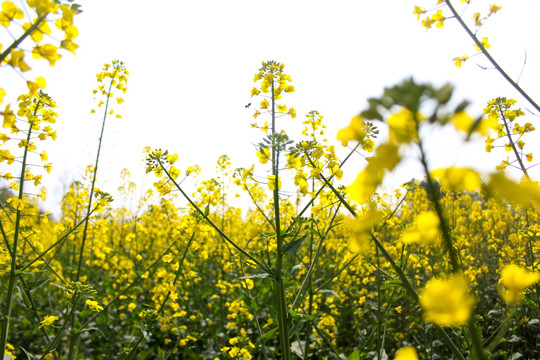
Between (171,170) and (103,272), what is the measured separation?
6.86 metres

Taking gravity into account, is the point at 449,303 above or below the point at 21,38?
below

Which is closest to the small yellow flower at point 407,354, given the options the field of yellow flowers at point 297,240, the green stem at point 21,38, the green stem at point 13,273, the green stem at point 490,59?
the field of yellow flowers at point 297,240

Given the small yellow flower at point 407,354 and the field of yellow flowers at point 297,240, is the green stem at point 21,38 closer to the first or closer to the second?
the field of yellow flowers at point 297,240

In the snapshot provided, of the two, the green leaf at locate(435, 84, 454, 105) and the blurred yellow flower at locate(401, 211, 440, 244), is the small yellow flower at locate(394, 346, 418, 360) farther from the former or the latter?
the green leaf at locate(435, 84, 454, 105)

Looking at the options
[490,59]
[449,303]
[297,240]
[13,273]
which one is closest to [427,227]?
[449,303]

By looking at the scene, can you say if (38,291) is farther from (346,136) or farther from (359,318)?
(346,136)

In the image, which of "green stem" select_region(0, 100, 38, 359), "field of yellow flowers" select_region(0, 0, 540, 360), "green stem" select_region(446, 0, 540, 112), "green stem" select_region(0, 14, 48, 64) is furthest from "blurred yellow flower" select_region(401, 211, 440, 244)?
"green stem" select_region(0, 100, 38, 359)

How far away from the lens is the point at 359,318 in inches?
215

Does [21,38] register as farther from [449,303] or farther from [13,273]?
[13,273]

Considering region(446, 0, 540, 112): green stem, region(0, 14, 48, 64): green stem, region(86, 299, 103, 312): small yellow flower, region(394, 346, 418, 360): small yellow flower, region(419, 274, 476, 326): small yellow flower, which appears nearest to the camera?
region(419, 274, 476, 326): small yellow flower

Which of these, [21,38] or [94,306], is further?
[94,306]

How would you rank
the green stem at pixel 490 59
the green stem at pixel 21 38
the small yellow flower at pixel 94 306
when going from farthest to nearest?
the small yellow flower at pixel 94 306
the green stem at pixel 490 59
the green stem at pixel 21 38

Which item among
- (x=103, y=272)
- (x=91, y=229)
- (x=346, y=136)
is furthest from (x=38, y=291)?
(x=346, y=136)

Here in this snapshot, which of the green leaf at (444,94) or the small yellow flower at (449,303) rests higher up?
the green leaf at (444,94)
